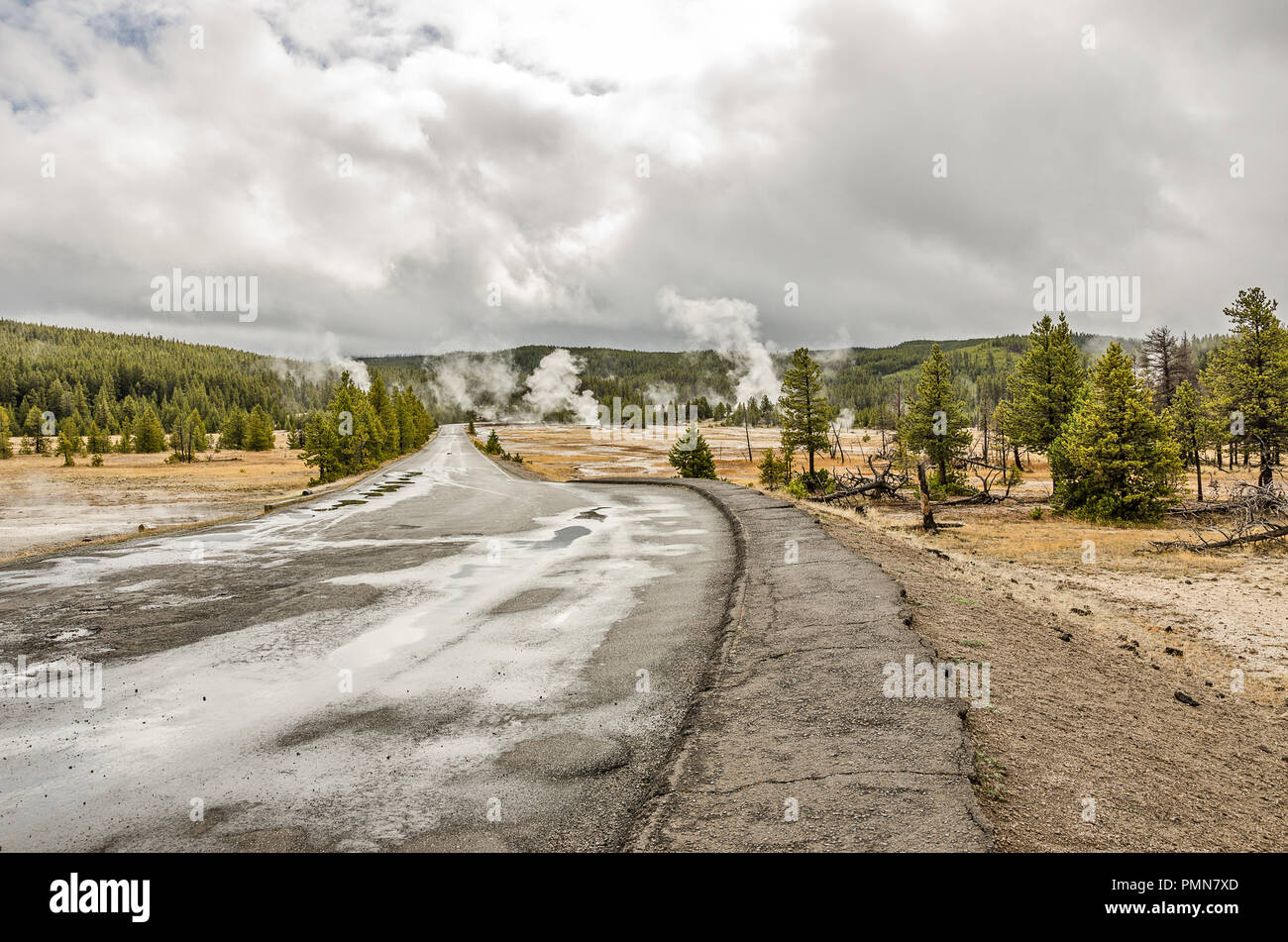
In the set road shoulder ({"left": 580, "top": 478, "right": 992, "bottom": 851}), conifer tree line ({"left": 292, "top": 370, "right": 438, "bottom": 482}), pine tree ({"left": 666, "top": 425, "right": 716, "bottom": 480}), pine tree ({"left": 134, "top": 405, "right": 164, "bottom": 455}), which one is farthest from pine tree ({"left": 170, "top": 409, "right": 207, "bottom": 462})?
road shoulder ({"left": 580, "top": 478, "right": 992, "bottom": 851})

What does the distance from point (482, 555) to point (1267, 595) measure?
59.8 ft

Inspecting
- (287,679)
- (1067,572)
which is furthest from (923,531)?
(287,679)

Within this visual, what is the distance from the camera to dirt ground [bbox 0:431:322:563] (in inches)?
1063

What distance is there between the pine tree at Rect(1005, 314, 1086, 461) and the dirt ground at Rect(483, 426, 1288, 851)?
19550 mm

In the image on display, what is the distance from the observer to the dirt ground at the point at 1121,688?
4.52 m

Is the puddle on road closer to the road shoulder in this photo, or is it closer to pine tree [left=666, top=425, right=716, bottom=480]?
the road shoulder

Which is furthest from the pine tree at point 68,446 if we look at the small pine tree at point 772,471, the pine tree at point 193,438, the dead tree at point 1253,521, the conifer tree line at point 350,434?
the dead tree at point 1253,521

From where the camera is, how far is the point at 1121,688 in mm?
7734

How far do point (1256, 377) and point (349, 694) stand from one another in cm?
4833

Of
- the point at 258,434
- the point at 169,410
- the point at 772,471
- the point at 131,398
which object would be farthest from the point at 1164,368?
the point at 131,398

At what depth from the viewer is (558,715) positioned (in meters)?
6.50

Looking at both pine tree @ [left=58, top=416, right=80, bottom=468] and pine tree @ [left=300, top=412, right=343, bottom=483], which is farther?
pine tree @ [left=58, top=416, right=80, bottom=468]

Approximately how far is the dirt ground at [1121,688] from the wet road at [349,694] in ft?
9.53
